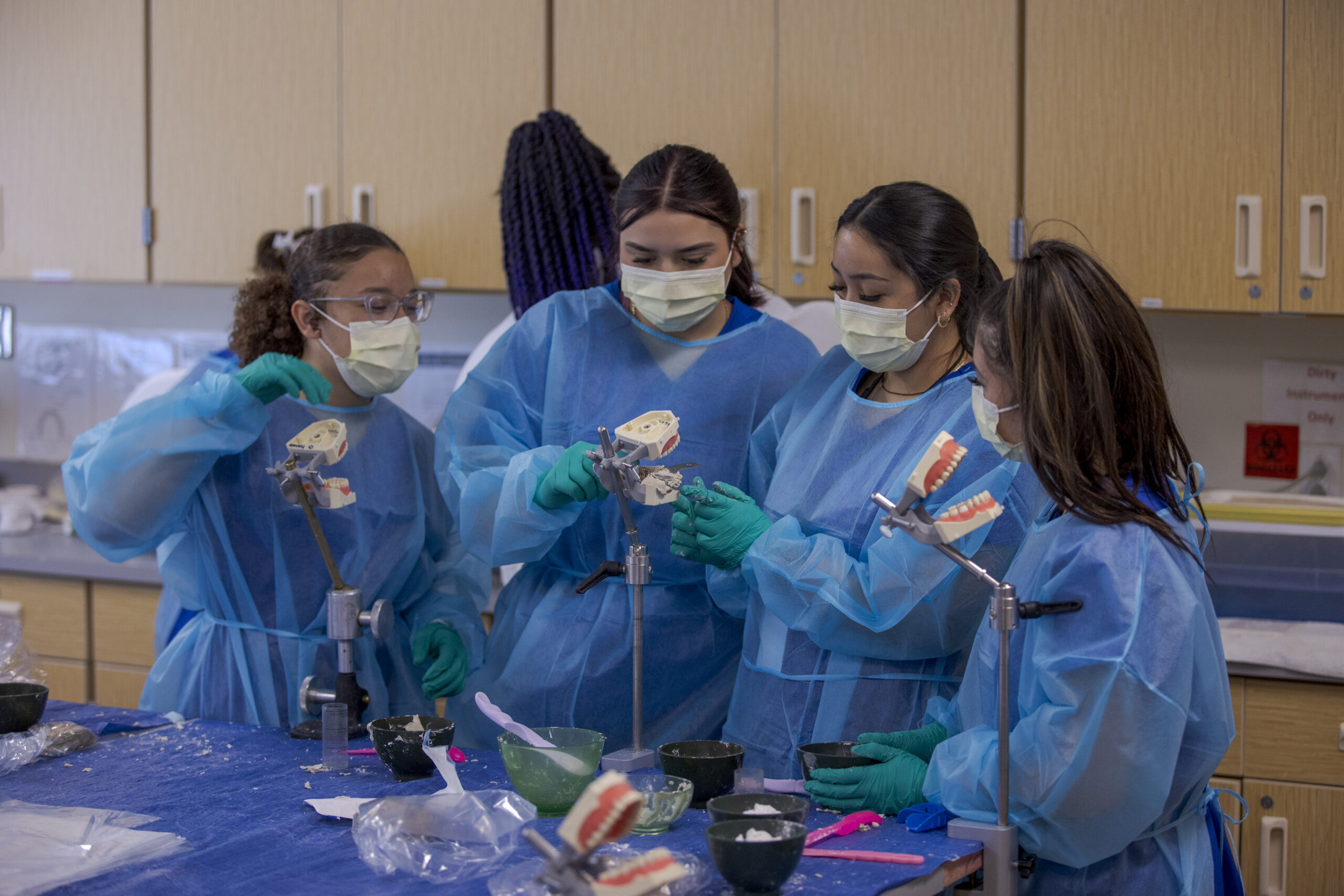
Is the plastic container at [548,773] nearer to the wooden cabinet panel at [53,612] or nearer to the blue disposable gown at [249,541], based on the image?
the blue disposable gown at [249,541]

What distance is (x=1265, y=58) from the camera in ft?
8.72

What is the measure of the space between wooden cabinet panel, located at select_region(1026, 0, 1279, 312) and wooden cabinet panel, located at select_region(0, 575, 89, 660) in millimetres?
2674

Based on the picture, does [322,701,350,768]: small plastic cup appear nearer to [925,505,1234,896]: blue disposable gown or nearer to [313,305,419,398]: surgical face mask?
[313,305,419,398]: surgical face mask

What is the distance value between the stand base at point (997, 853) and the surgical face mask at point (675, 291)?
90 cm

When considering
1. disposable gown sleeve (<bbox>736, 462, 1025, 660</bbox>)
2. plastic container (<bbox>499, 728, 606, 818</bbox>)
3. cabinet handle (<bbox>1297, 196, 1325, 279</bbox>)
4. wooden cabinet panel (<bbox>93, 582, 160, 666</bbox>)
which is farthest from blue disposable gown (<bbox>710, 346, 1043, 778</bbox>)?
wooden cabinet panel (<bbox>93, 582, 160, 666</bbox>)

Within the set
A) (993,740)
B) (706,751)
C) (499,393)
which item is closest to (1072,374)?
(993,740)

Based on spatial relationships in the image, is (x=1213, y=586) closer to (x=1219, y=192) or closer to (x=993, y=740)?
(x=1219, y=192)

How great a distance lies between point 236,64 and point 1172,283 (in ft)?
8.39

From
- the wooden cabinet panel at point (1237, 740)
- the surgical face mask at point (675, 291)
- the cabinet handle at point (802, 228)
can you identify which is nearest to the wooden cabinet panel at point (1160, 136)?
the cabinet handle at point (802, 228)

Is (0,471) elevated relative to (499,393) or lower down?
lower down

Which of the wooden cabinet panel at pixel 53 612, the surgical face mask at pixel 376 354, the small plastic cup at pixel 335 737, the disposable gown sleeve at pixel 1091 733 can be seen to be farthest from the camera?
the wooden cabinet panel at pixel 53 612

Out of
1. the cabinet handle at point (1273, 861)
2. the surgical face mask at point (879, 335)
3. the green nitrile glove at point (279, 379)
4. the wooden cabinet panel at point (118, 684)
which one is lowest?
the cabinet handle at point (1273, 861)

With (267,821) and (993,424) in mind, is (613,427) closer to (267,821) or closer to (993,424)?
(993,424)

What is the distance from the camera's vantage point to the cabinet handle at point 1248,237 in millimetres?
2684
